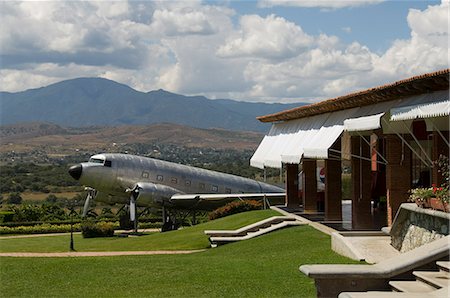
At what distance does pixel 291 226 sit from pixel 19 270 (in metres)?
12.2

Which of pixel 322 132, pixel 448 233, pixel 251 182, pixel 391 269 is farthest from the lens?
pixel 251 182

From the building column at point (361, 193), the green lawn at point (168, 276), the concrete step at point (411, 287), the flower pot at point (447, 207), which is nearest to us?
the concrete step at point (411, 287)

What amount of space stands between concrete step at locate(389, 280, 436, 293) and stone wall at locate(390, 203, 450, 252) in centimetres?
234

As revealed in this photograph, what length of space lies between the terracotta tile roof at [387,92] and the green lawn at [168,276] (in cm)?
443

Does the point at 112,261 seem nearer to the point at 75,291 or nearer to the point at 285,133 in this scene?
the point at 75,291

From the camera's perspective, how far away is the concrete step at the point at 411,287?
12.2 metres

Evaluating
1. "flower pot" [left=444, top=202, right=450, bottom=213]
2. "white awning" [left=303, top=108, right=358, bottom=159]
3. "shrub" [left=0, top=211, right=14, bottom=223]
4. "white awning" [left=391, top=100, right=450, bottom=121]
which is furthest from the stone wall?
"shrub" [left=0, top=211, right=14, bottom=223]

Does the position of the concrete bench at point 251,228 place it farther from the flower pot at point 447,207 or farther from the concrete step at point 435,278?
the concrete step at point 435,278

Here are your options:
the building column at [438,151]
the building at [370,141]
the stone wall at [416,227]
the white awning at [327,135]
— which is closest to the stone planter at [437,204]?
the stone wall at [416,227]

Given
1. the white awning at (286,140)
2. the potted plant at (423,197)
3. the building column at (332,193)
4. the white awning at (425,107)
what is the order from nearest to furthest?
the potted plant at (423,197), the white awning at (425,107), the building column at (332,193), the white awning at (286,140)

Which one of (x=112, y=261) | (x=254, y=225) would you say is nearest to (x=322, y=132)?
(x=254, y=225)

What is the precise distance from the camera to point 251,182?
51969 millimetres

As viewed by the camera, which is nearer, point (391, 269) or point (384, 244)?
point (391, 269)

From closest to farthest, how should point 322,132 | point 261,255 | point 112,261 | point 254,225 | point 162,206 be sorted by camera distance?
1. point 112,261
2. point 261,255
3. point 322,132
4. point 254,225
5. point 162,206
